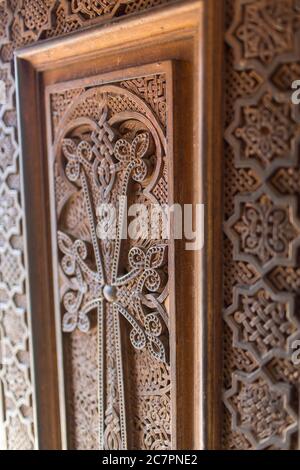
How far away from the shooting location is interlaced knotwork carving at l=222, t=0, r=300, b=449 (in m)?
0.77

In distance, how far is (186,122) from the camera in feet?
3.05

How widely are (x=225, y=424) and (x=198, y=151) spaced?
585 millimetres

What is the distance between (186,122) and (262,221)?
0.90 feet

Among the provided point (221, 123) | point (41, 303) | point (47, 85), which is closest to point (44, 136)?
point (47, 85)

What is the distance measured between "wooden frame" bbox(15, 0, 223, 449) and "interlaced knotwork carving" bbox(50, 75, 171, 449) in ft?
0.15

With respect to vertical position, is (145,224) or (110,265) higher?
(145,224)

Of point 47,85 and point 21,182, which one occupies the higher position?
point 47,85

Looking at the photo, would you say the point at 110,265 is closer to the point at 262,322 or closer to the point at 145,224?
the point at 145,224

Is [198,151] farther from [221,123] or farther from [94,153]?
[94,153]

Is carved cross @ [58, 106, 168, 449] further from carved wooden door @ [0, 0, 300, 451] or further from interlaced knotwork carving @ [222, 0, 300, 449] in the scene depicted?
interlaced knotwork carving @ [222, 0, 300, 449]

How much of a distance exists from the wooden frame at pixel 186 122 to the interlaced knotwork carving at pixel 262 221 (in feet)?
0.10

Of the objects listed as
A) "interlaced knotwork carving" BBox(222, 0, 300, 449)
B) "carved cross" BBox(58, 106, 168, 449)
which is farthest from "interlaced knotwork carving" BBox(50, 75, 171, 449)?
"interlaced knotwork carving" BBox(222, 0, 300, 449)

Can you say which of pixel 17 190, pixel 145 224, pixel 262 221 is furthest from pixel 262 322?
pixel 17 190

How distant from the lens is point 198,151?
2.93ft
